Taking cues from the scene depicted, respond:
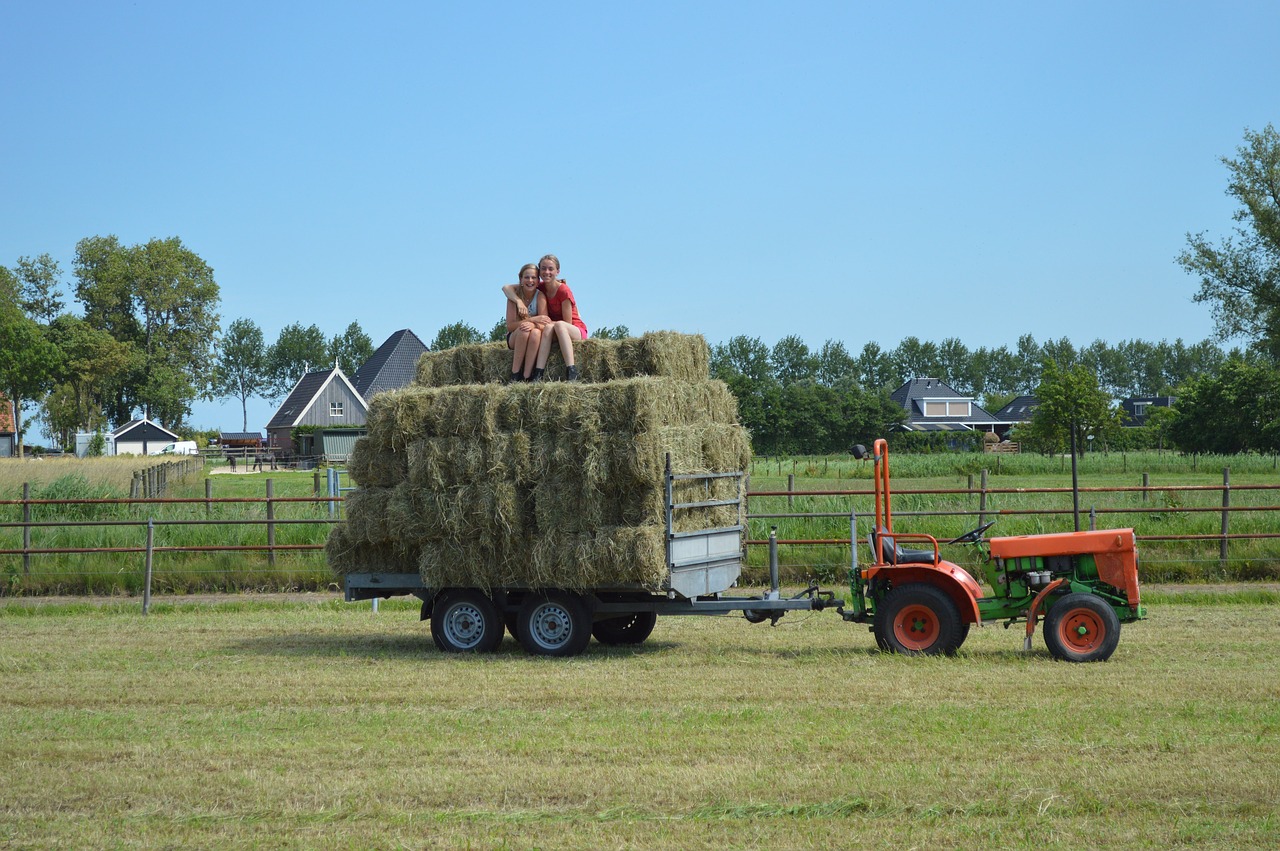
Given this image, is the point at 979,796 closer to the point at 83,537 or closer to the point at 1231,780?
the point at 1231,780

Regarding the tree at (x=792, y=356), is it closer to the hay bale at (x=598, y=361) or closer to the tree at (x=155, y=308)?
the tree at (x=155, y=308)

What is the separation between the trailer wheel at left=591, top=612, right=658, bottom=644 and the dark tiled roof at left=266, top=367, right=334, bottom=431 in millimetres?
65043

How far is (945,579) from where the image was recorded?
10.6 meters

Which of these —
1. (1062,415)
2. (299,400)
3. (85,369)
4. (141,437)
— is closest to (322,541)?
(1062,415)

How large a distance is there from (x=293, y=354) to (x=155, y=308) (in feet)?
144

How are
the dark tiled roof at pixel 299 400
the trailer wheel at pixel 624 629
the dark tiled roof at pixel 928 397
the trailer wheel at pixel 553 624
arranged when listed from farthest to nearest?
the dark tiled roof at pixel 928 397, the dark tiled roof at pixel 299 400, the trailer wheel at pixel 624 629, the trailer wheel at pixel 553 624

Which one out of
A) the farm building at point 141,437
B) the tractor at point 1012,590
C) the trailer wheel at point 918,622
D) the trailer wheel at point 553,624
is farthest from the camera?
the farm building at point 141,437

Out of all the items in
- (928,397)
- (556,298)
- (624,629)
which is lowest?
(624,629)

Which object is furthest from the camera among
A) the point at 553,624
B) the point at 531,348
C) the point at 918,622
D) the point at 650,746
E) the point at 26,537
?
the point at 26,537

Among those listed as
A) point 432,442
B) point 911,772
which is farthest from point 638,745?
point 432,442

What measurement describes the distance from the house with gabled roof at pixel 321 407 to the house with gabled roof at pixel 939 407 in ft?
166

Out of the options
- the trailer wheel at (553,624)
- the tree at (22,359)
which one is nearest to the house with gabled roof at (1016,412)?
the tree at (22,359)

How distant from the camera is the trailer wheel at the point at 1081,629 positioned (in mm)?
10234

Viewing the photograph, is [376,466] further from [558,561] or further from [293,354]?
[293,354]
